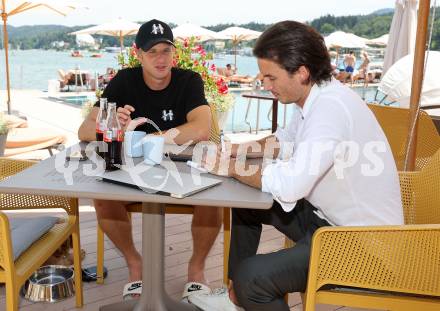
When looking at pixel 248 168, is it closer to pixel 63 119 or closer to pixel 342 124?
pixel 342 124

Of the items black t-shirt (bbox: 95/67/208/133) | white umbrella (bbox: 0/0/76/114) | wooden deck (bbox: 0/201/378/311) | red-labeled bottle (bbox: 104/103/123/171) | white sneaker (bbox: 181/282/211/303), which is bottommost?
wooden deck (bbox: 0/201/378/311)

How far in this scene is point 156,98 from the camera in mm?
2617

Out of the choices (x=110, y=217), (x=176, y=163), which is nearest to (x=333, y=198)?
(x=176, y=163)

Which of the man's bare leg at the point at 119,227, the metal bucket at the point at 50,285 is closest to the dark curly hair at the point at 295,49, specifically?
the man's bare leg at the point at 119,227

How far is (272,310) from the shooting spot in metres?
1.63

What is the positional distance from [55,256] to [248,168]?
1.39 meters

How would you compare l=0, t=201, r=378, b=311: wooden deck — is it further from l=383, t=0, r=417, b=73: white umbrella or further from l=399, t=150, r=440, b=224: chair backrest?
l=383, t=0, r=417, b=73: white umbrella

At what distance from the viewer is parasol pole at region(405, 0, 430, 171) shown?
281 cm

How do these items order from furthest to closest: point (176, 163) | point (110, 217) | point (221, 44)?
point (221, 44)
point (110, 217)
point (176, 163)

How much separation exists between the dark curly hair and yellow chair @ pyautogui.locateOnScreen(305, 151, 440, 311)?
562mm

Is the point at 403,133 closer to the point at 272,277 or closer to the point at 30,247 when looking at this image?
the point at 272,277

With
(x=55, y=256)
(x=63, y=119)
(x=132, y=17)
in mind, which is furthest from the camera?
(x=132, y=17)

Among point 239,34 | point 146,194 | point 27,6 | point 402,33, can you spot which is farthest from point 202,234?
point 239,34

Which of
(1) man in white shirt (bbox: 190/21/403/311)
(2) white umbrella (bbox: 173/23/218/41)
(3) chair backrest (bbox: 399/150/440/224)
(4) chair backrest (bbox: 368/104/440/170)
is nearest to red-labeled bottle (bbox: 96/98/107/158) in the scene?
(1) man in white shirt (bbox: 190/21/403/311)
